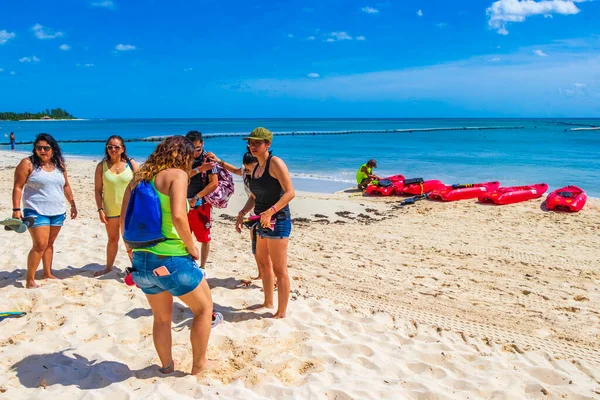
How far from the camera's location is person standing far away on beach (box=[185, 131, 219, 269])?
4.70 metres

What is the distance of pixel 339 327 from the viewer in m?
4.20

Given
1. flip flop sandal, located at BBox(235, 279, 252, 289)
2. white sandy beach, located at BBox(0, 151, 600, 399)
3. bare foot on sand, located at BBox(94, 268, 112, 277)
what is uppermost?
bare foot on sand, located at BBox(94, 268, 112, 277)

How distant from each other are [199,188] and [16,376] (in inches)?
97.1

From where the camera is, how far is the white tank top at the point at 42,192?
459cm

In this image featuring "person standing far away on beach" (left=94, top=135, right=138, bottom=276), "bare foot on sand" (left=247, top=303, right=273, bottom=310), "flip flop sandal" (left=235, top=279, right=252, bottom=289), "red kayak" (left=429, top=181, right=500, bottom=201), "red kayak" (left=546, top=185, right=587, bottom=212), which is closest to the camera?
"bare foot on sand" (left=247, top=303, right=273, bottom=310)

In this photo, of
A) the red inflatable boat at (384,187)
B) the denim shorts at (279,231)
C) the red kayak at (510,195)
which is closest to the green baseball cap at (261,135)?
the denim shorts at (279,231)

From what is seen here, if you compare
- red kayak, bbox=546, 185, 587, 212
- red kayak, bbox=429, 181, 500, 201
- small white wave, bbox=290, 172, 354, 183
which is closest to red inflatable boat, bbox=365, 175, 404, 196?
red kayak, bbox=429, 181, 500, 201

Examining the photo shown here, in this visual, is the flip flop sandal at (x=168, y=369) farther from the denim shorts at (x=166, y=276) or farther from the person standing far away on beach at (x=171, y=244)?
the denim shorts at (x=166, y=276)

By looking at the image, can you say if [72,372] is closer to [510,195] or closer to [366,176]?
[510,195]

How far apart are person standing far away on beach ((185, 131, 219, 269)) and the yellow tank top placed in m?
0.70

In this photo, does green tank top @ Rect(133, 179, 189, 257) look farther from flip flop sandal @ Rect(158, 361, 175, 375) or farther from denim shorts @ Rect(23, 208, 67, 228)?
denim shorts @ Rect(23, 208, 67, 228)

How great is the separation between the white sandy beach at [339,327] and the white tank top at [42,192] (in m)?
0.84

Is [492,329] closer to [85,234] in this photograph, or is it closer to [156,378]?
[156,378]

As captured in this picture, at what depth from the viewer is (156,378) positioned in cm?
318
